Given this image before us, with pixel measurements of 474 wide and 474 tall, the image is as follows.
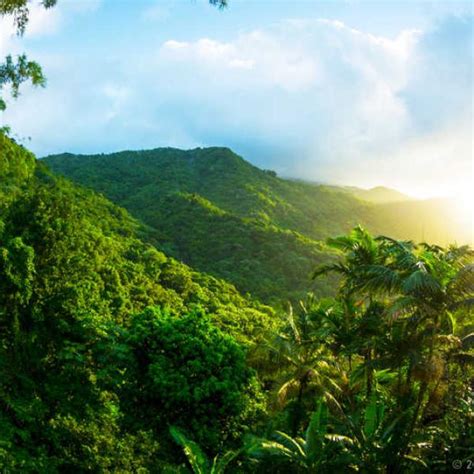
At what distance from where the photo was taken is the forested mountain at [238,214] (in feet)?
202

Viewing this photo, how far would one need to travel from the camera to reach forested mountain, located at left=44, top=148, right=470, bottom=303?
202 ft

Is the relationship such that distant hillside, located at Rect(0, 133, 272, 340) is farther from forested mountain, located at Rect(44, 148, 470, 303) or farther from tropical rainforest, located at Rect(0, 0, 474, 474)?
forested mountain, located at Rect(44, 148, 470, 303)

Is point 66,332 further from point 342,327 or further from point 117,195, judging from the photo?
point 117,195

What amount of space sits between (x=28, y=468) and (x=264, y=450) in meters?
7.26

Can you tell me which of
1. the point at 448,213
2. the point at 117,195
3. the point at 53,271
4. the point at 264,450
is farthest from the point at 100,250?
the point at 448,213

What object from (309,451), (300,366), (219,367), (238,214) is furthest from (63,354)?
(238,214)

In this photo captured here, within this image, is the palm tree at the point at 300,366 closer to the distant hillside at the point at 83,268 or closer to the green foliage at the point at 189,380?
the green foliage at the point at 189,380

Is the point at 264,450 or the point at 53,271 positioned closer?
the point at 264,450

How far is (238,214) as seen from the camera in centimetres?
8650

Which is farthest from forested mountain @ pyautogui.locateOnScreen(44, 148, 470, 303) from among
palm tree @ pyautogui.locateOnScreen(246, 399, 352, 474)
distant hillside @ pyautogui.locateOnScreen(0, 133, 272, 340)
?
palm tree @ pyautogui.locateOnScreen(246, 399, 352, 474)

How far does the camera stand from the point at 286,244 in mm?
66750

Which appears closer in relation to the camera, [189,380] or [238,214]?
[189,380]

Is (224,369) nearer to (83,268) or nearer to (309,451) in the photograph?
(309,451)

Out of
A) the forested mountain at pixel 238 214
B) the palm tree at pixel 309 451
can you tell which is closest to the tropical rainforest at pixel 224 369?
the palm tree at pixel 309 451
